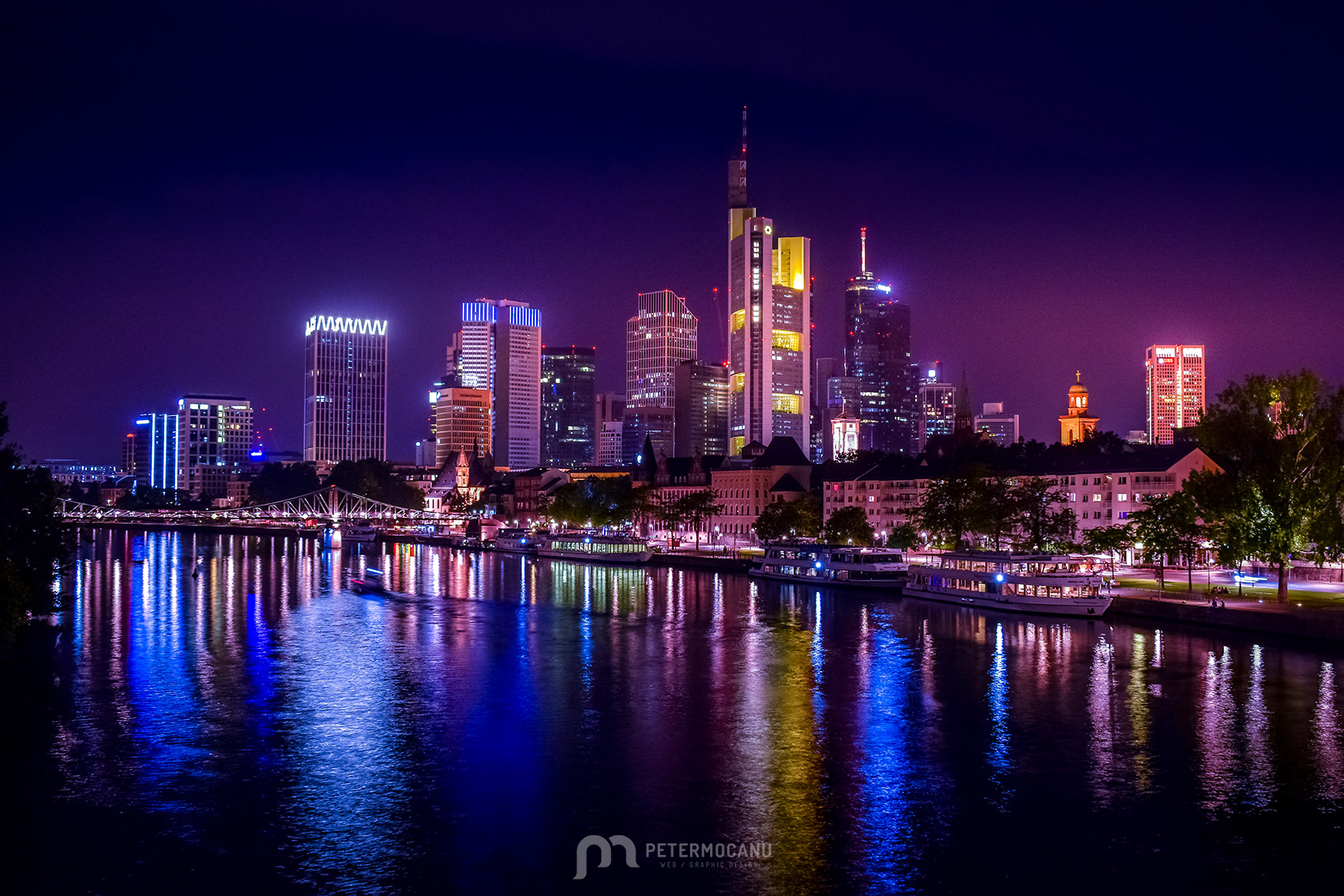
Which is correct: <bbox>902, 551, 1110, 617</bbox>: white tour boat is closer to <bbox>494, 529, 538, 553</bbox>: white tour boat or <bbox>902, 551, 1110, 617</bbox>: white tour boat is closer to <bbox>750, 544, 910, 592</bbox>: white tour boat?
<bbox>750, 544, 910, 592</bbox>: white tour boat

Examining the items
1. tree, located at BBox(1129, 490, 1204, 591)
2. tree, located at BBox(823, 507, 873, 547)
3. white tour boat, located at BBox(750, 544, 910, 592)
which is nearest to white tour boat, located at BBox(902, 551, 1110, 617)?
tree, located at BBox(1129, 490, 1204, 591)

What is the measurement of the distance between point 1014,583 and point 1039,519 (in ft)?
93.4

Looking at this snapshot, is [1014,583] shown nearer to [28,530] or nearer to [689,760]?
[689,760]

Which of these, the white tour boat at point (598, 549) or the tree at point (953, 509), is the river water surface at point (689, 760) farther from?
the white tour boat at point (598, 549)

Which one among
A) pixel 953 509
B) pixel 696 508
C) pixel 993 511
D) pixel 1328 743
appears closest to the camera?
pixel 1328 743

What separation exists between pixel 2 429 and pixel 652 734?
4187 cm

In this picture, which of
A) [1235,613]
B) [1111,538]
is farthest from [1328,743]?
[1111,538]

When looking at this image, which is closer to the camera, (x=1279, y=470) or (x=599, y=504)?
(x=1279, y=470)

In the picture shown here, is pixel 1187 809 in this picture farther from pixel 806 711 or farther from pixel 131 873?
pixel 131 873

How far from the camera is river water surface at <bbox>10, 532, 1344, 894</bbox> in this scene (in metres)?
26.5

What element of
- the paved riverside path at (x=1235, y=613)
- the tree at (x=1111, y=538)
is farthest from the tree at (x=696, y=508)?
the paved riverside path at (x=1235, y=613)

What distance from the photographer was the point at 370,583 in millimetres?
102000

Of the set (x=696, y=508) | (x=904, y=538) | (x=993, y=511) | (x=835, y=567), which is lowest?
(x=835, y=567)

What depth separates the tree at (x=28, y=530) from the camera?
58.8 metres
